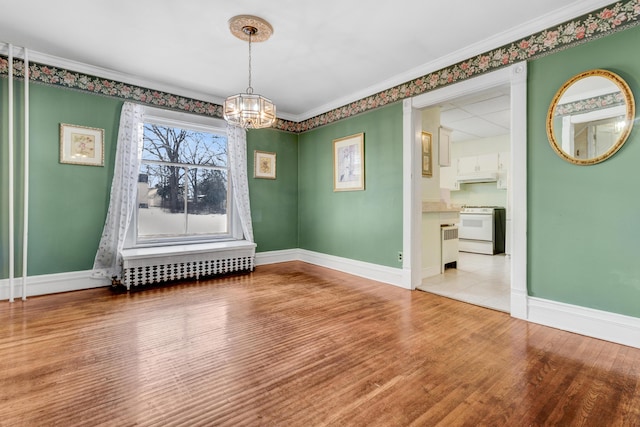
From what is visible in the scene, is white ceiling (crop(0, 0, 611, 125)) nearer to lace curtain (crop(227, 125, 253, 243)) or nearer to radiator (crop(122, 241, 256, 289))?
lace curtain (crop(227, 125, 253, 243))

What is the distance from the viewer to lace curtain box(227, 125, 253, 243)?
4.83 metres

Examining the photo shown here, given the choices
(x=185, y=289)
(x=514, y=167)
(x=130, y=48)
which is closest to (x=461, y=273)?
(x=514, y=167)

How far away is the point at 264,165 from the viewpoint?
530 centimetres

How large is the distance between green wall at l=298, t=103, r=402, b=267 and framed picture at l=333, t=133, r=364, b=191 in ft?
0.28

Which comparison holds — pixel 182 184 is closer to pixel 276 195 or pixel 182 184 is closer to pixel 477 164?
pixel 276 195

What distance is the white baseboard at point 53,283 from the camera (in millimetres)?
3260

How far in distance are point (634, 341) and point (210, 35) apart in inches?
176

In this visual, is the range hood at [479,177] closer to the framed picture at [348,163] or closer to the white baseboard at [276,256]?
the framed picture at [348,163]

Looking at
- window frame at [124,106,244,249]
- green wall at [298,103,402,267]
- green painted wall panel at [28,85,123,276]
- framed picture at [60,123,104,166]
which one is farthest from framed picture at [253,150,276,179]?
framed picture at [60,123,104,166]

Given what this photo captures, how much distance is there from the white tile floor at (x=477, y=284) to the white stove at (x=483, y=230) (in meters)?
0.89

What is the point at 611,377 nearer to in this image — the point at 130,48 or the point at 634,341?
the point at 634,341

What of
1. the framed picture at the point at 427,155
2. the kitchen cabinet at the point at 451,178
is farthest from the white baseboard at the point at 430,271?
the kitchen cabinet at the point at 451,178

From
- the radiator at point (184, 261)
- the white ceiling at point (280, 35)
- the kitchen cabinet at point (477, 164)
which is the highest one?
the white ceiling at point (280, 35)

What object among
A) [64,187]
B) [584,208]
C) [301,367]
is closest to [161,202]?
[64,187]
